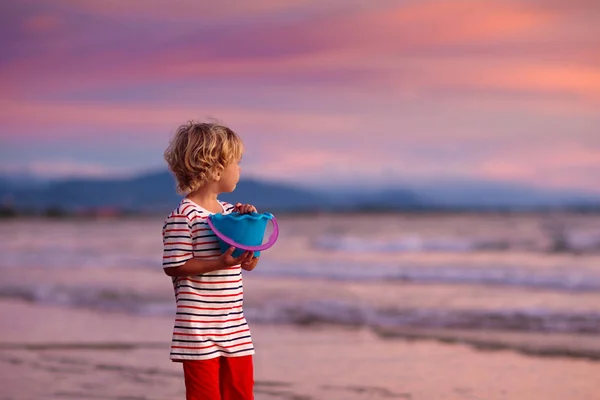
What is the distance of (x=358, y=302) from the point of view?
358 inches

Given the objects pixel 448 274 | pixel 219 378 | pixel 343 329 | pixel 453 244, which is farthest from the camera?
pixel 453 244

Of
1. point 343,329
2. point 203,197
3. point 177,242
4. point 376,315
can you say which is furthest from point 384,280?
point 177,242

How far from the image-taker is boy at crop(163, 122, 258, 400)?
319cm

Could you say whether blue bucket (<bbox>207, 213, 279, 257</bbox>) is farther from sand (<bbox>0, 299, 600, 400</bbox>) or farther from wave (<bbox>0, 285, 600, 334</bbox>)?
wave (<bbox>0, 285, 600, 334</bbox>)

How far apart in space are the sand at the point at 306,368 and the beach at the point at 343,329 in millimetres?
12

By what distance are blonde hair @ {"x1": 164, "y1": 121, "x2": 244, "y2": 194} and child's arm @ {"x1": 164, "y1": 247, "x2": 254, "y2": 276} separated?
0.29m

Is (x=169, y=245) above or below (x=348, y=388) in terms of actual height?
above

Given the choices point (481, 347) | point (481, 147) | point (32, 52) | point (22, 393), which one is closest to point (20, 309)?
point (22, 393)

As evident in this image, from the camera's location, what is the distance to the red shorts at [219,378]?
3.25 m

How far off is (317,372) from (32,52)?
66.0 feet

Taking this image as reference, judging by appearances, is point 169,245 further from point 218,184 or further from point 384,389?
point 384,389

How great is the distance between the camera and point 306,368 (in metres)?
5.72

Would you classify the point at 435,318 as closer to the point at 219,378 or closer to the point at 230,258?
the point at 219,378

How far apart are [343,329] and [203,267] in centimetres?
440
